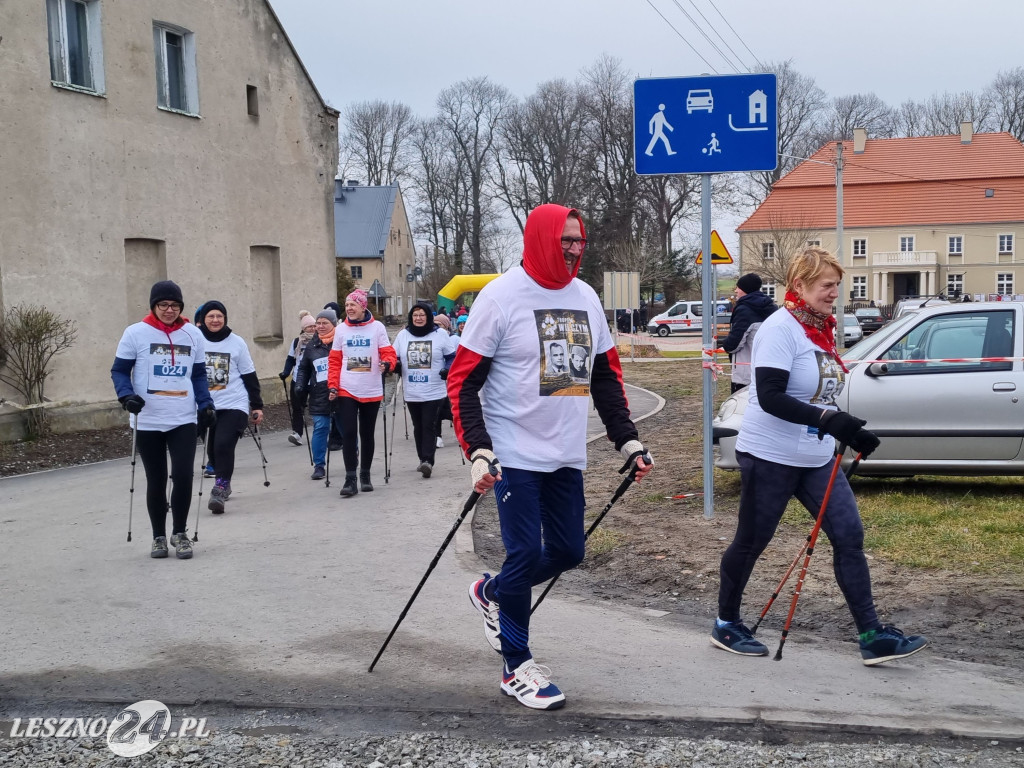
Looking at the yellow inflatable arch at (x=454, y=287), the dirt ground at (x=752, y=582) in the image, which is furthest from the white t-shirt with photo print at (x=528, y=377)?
the yellow inflatable arch at (x=454, y=287)

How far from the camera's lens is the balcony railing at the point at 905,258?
7319cm

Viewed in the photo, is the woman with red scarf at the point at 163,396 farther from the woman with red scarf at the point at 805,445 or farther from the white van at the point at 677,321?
the white van at the point at 677,321

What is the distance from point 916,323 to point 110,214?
1268 centimetres

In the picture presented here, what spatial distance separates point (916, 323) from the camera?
9.11 m

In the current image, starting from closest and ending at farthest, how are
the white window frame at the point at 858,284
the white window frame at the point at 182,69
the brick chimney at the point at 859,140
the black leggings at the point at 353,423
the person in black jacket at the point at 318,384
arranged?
1. the black leggings at the point at 353,423
2. the person in black jacket at the point at 318,384
3. the white window frame at the point at 182,69
4. the brick chimney at the point at 859,140
5. the white window frame at the point at 858,284

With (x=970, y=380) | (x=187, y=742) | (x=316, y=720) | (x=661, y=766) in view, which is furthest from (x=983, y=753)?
(x=970, y=380)

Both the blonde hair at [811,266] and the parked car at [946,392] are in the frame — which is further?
the parked car at [946,392]

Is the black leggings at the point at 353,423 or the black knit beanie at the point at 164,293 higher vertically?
the black knit beanie at the point at 164,293

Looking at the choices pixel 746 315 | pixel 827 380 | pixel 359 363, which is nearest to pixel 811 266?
pixel 827 380

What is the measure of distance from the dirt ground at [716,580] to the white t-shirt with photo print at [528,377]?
72.7 inches

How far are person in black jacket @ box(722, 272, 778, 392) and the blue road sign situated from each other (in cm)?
326

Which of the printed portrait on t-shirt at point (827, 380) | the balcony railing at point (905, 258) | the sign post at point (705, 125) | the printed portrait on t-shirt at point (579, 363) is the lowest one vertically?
the printed portrait on t-shirt at point (827, 380)

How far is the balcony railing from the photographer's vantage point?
73.2 metres

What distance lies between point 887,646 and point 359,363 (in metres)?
6.46
